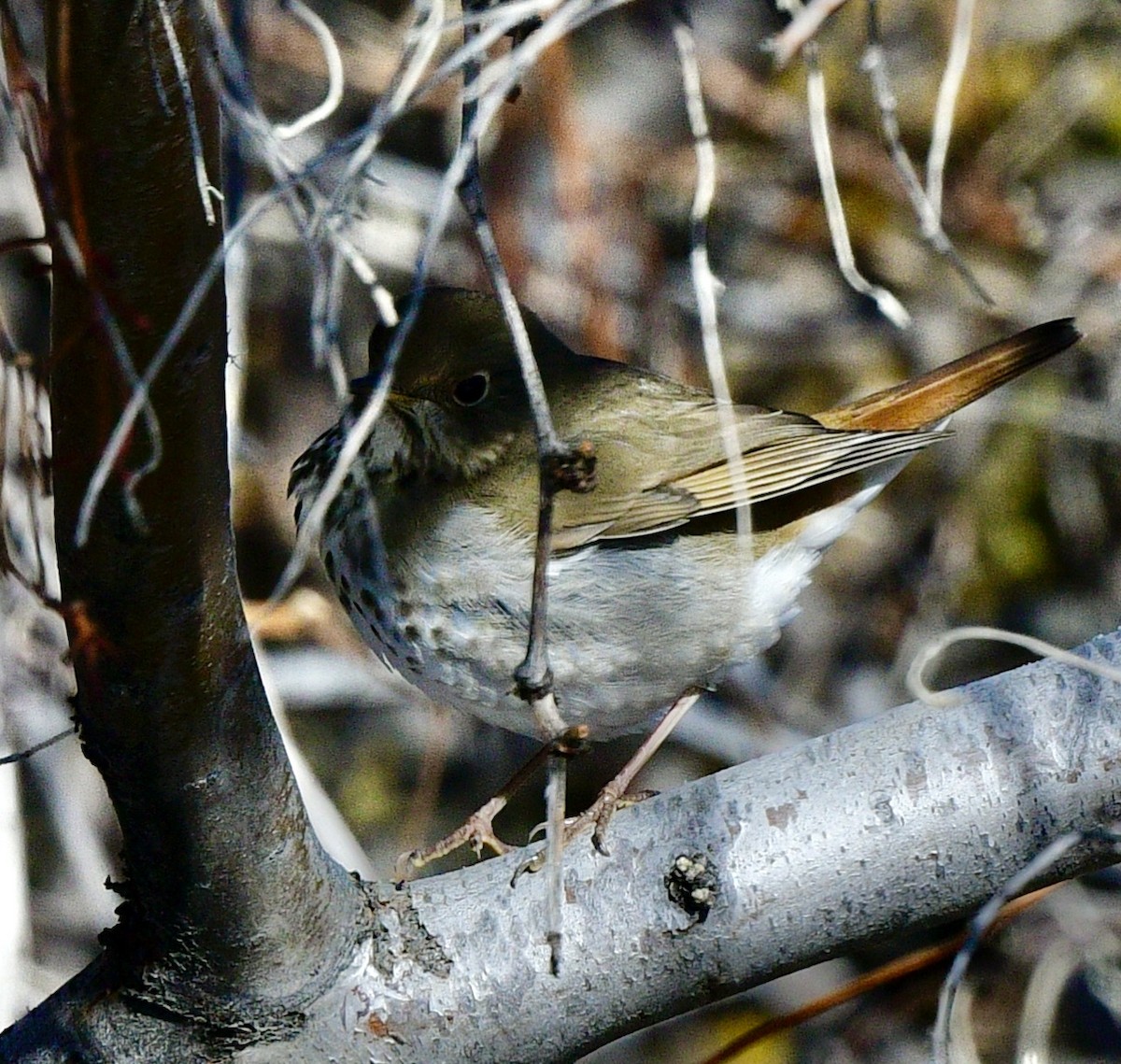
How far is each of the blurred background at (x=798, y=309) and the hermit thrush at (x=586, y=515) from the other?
1113mm

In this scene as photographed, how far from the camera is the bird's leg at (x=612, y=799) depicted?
1.87 m

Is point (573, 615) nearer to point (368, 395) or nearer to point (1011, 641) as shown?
point (368, 395)

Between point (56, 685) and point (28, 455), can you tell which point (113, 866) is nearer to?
point (56, 685)

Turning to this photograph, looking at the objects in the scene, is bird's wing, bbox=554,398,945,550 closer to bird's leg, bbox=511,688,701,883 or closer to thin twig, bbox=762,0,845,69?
bird's leg, bbox=511,688,701,883

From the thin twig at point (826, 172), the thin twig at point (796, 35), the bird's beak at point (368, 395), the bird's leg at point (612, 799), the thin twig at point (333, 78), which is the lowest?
the bird's leg at point (612, 799)

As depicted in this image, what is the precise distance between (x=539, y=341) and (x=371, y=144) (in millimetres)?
1488

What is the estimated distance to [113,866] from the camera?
3.50 meters

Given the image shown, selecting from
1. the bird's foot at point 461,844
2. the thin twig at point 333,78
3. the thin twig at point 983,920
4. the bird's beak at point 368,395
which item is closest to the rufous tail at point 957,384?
the bird's beak at point 368,395

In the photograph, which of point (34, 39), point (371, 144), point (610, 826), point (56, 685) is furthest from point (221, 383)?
point (34, 39)

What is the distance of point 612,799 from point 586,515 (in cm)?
58

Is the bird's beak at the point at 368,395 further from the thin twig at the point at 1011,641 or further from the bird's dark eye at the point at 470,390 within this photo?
Result: the thin twig at the point at 1011,641

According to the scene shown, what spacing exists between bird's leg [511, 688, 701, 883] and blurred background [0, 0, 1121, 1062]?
1.18 m

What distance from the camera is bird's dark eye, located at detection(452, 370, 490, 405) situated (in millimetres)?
2627

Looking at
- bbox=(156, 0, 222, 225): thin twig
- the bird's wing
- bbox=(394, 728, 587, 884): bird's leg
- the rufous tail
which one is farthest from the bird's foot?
bbox=(156, 0, 222, 225): thin twig
